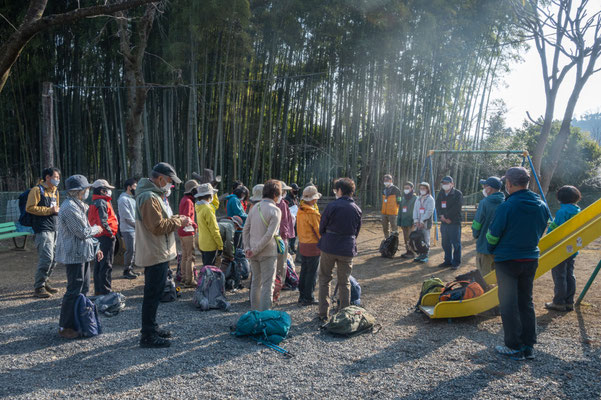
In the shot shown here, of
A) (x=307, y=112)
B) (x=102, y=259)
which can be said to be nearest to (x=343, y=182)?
(x=102, y=259)

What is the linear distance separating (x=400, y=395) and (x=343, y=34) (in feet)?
30.4

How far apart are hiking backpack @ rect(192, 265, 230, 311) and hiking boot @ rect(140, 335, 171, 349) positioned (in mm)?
954

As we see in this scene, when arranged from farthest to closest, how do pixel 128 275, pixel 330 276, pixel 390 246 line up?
pixel 390 246
pixel 128 275
pixel 330 276

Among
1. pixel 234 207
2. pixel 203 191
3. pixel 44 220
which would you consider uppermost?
pixel 203 191

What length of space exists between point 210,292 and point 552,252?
3.22 metres

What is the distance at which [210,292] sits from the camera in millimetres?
4168

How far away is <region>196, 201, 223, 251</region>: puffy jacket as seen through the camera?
4.54 m

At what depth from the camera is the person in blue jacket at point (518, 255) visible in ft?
9.56

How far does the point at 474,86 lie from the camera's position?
11859 mm

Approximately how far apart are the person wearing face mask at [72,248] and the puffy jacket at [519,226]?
3.23 meters

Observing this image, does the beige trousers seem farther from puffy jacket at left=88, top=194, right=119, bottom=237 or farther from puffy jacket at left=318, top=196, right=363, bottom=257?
puffy jacket at left=88, top=194, right=119, bottom=237

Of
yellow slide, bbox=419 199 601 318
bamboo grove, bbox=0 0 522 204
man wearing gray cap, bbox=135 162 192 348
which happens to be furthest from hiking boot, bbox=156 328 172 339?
bamboo grove, bbox=0 0 522 204

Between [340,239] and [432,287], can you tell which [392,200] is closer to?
[432,287]

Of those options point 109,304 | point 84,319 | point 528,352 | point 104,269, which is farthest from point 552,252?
point 104,269
